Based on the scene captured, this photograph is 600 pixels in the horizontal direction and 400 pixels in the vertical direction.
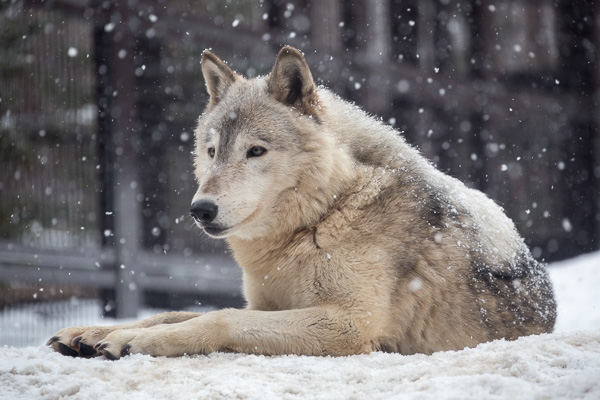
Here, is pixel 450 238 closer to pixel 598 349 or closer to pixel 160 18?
pixel 598 349

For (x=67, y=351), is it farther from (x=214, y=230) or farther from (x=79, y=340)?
(x=214, y=230)

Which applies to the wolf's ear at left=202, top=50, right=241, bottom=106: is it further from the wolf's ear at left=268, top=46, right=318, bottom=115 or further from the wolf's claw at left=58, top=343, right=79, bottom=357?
the wolf's claw at left=58, top=343, right=79, bottom=357

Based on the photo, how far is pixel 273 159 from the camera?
11.3 feet

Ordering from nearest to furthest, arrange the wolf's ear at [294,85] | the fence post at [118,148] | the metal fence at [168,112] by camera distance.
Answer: the wolf's ear at [294,85] < the metal fence at [168,112] < the fence post at [118,148]

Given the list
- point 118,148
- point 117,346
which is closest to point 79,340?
point 117,346

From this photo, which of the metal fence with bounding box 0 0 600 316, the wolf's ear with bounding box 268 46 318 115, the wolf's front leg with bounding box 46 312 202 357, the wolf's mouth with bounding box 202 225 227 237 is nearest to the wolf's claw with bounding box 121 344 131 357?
the wolf's front leg with bounding box 46 312 202 357

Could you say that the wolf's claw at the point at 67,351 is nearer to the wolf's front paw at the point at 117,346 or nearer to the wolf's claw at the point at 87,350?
the wolf's claw at the point at 87,350

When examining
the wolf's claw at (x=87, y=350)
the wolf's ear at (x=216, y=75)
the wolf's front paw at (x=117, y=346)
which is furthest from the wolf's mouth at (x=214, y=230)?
the wolf's ear at (x=216, y=75)

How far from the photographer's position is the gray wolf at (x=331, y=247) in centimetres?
298

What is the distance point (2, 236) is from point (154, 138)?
1895 millimetres

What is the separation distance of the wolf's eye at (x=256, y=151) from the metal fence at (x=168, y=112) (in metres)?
3.28

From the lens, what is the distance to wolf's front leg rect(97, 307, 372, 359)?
9.22 ft

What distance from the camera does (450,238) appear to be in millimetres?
3412

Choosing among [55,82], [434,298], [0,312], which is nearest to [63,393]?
[434,298]
